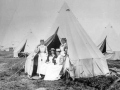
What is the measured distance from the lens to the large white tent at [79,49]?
251 inches

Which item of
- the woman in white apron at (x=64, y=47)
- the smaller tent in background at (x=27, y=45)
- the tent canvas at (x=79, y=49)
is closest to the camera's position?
the tent canvas at (x=79, y=49)

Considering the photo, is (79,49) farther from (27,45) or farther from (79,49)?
(27,45)

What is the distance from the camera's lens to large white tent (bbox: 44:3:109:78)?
6.38 m

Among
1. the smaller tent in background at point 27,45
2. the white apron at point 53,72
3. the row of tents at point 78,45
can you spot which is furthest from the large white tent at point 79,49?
the smaller tent in background at point 27,45

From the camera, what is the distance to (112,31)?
630 inches

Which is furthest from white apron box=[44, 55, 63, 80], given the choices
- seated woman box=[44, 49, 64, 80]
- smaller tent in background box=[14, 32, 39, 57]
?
smaller tent in background box=[14, 32, 39, 57]

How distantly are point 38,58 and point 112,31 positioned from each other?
1182 centimetres

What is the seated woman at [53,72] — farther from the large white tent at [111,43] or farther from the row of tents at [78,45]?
the large white tent at [111,43]

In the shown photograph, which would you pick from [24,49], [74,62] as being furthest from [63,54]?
[24,49]

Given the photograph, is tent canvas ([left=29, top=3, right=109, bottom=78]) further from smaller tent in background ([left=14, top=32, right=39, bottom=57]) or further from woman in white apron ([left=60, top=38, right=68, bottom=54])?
smaller tent in background ([left=14, top=32, right=39, bottom=57])

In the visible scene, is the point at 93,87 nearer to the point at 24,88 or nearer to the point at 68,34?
the point at 24,88

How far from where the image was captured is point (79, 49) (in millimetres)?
6793

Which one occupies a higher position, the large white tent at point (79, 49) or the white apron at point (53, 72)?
the large white tent at point (79, 49)

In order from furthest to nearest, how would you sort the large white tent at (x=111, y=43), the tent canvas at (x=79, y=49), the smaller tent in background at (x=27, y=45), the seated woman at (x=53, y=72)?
the smaller tent in background at (x=27, y=45), the large white tent at (x=111, y=43), the tent canvas at (x=79, y=49), the seated woman at (x=53, y=72)
